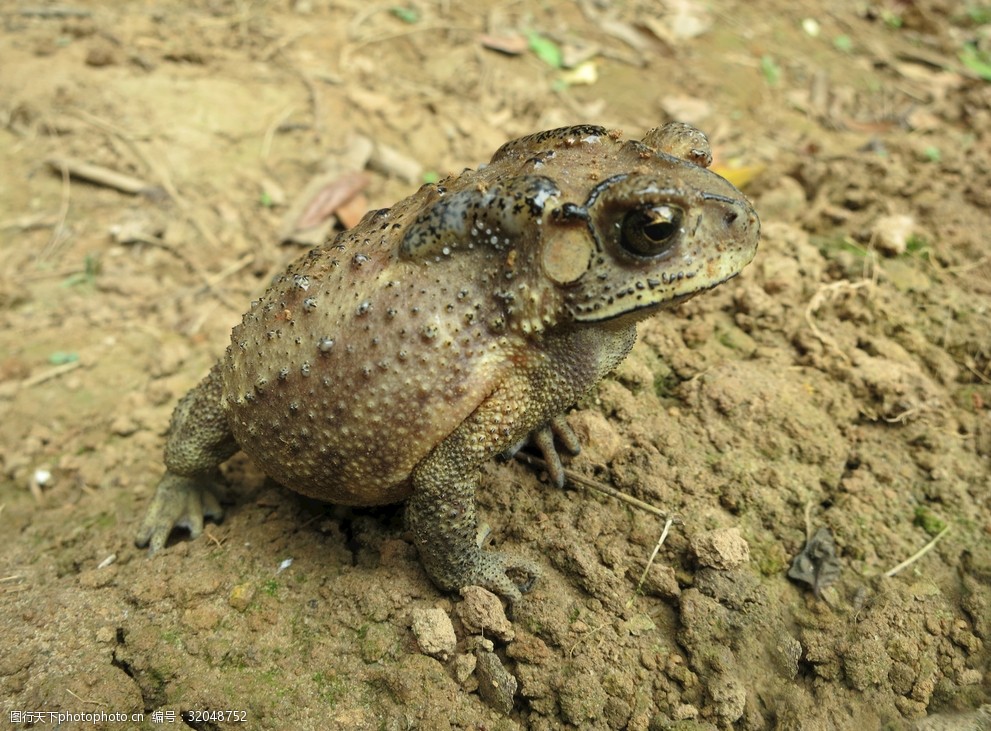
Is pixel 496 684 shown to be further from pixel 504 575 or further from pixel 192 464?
pixel 192 464

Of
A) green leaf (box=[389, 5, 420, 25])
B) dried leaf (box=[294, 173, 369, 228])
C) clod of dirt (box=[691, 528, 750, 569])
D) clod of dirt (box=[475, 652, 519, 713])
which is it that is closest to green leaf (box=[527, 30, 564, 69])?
green leaf (box=[389, 5, 420, 25])

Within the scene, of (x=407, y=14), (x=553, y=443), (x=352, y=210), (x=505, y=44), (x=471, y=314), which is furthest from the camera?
(x=407, y=14)

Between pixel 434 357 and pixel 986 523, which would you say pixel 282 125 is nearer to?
pixel 434 357

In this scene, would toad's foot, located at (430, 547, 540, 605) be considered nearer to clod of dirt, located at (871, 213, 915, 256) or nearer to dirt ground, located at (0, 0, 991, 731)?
dirt ground, located at (0, 0, 991, 731)

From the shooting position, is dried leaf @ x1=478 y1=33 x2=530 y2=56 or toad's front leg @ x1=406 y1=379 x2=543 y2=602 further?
dried leaf @ x1=478 y1=33 x2=530 y2=56

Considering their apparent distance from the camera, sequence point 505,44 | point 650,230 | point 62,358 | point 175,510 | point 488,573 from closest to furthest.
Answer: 1. point 650,230
2. point 488,573
3. point 175,510
4. point 62,358
5. point 505,44

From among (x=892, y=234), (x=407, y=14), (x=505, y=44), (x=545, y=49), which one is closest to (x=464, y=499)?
(x=892, y=234)
